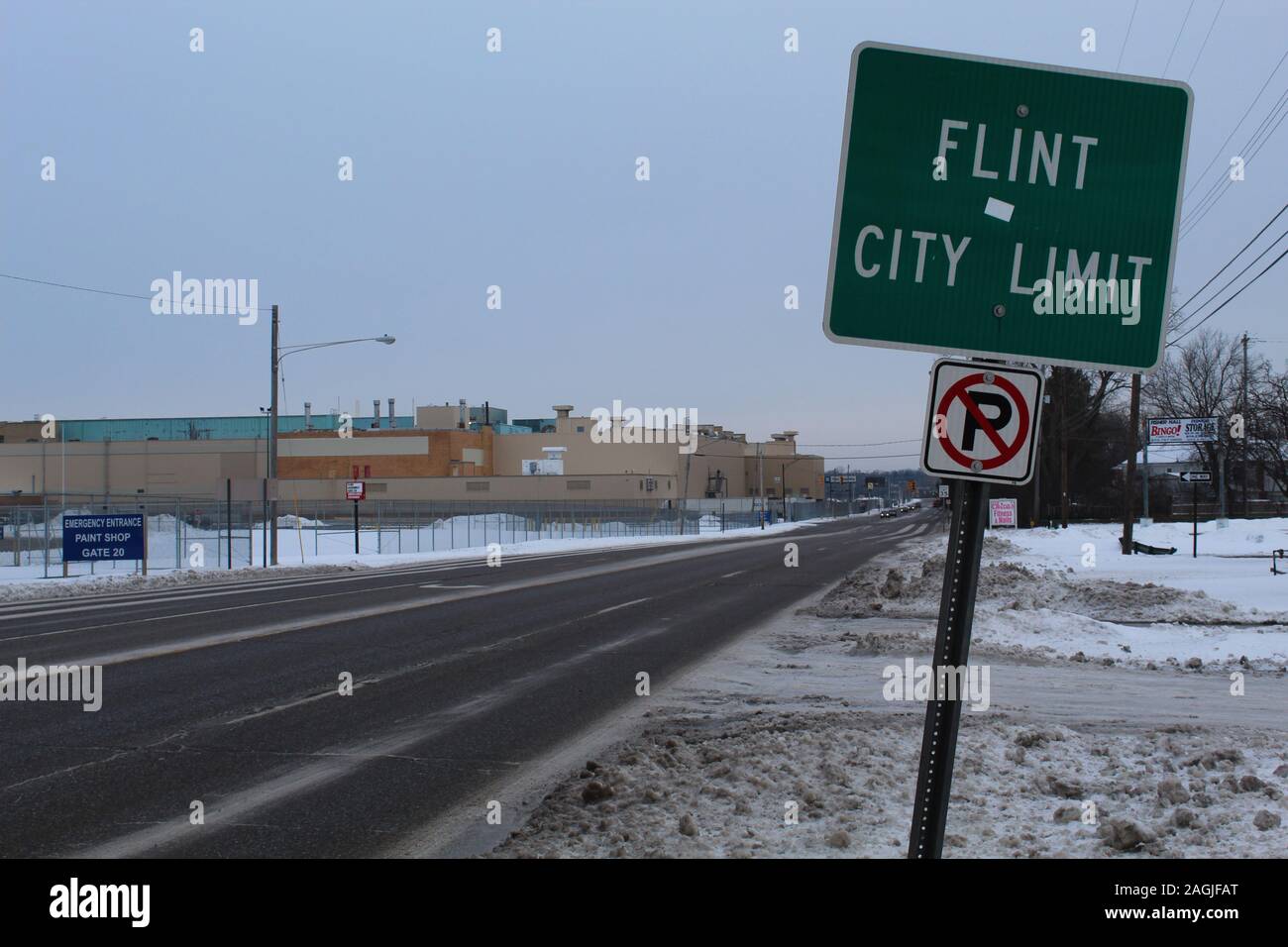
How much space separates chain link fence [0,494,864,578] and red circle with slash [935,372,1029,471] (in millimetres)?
30801

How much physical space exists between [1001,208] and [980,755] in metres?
4.87

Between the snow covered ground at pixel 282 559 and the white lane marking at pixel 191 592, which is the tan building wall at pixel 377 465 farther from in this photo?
the white lane marking at pixel 191 592

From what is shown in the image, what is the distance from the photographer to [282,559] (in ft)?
131

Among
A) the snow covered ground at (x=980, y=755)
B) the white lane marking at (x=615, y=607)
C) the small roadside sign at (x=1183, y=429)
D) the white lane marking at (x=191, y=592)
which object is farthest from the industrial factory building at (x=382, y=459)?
the snow covered ground at (x=980, y=755)

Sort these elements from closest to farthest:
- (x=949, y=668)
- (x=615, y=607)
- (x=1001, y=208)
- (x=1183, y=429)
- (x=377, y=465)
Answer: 1. (x=949, y=668)
2. (x=1001, y=208)
3. (x=615, y=607)
4. (x=1183, y=429)
5. (x=377, y=465)

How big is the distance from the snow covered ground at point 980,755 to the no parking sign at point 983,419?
2.75 m

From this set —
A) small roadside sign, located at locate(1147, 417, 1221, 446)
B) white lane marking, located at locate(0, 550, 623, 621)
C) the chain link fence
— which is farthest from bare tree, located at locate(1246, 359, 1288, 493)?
white lane marking, located at locate(0, 550, 623, 621)

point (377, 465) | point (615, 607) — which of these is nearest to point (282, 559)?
point (615, 607)

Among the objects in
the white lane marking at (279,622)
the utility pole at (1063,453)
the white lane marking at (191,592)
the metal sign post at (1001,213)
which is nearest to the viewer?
the metal sign post at (1001,213)

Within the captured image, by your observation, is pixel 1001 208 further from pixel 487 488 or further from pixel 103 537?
pixel 487 488

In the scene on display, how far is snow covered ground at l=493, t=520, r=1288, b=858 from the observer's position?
5926 mm

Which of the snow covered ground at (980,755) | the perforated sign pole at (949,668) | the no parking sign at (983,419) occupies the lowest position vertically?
the snow covered ground at (980,755)

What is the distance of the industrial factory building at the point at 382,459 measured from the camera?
310 feet

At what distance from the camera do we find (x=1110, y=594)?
20.3 metres
